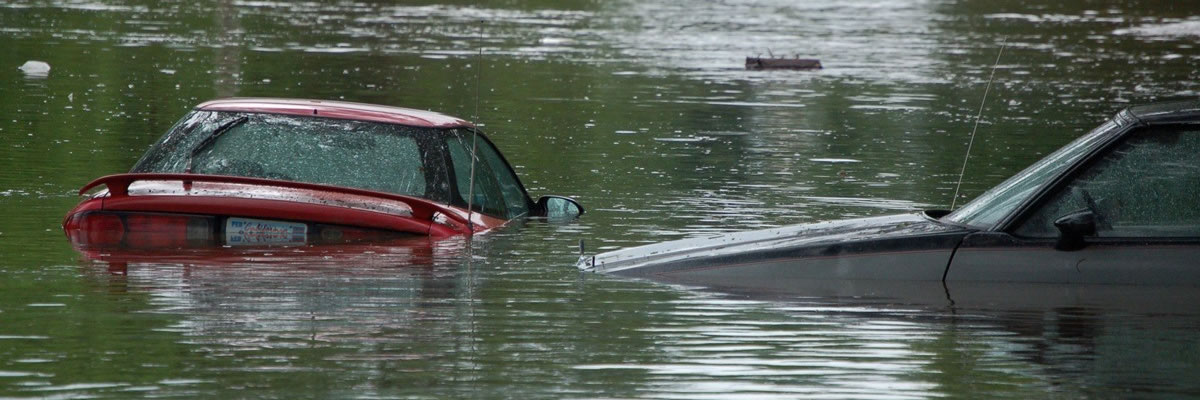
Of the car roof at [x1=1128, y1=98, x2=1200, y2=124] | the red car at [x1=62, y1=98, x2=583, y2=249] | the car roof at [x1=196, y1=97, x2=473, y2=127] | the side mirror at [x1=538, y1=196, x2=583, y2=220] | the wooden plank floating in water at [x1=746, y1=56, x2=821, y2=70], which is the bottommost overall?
the wooden plank floating in water at [x1=746, y1=56, x2=821, y2=70]

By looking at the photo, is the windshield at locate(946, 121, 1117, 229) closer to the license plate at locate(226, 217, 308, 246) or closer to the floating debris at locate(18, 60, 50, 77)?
the license plate at locate(226, 217, 308, 246)

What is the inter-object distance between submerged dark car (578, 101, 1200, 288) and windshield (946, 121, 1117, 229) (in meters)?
0.01

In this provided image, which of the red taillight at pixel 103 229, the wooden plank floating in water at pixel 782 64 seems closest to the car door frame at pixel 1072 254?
the red taillight at pixel 103 229

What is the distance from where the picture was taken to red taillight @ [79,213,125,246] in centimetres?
1058

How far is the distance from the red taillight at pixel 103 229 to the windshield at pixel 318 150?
64 cm

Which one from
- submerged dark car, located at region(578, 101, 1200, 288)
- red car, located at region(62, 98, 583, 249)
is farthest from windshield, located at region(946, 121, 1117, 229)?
red car, located at region(62, 98, 583, 249)

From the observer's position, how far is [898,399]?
6668 mm

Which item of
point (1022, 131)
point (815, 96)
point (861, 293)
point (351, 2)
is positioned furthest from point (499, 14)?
point (861, 293)

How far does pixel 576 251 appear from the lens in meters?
11.3

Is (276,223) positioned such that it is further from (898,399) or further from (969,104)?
(969,104)

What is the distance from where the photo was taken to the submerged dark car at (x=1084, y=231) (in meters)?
8.16

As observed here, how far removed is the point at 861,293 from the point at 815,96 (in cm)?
2241

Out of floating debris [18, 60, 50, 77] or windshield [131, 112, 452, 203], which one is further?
floating debris [18, 60, 50, 77]

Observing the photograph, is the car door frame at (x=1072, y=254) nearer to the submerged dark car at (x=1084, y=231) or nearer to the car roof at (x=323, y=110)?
the submerged dark car at (x=1084, y=231)
